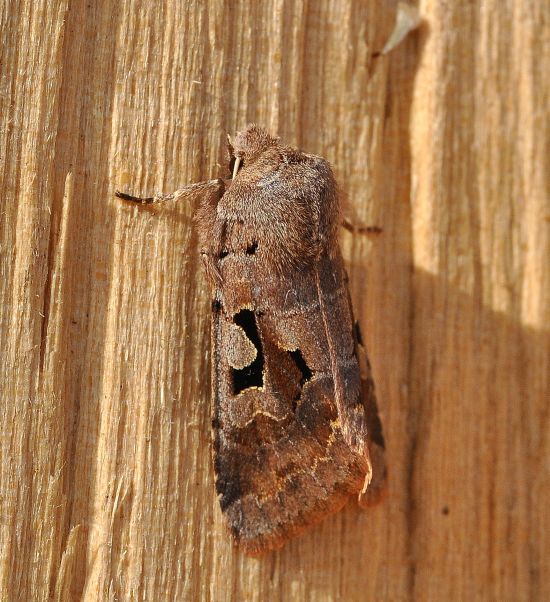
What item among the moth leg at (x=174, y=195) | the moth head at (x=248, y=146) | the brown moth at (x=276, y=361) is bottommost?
the brown moth at (x=276, y=361)

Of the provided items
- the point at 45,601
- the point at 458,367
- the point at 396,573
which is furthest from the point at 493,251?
the point at 45,601

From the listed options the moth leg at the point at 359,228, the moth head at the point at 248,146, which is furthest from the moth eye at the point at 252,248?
the moth leg at the point at 359,228

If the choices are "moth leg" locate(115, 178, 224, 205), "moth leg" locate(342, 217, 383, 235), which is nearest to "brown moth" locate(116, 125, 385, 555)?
"moth leg" locate(115, 178, 224, 205)

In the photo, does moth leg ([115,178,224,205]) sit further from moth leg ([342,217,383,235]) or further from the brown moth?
moth leg ([342,217,383,235])

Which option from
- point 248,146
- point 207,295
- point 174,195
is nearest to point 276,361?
point 207,295

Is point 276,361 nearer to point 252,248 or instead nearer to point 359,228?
point 252,248

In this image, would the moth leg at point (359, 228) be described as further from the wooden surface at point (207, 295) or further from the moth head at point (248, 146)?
the moth head at point (248, 146)
